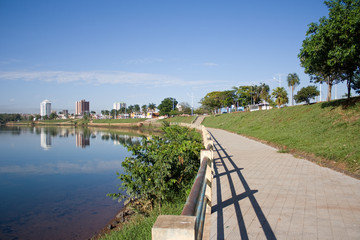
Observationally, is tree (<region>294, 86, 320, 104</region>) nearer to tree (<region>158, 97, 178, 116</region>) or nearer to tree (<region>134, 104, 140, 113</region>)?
tree (<region>158, 97, 178, 116</region>)

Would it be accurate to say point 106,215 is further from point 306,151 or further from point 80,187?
point 306,151

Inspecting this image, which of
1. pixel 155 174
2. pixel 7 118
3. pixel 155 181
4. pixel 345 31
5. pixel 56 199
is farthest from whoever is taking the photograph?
pixel 7 118

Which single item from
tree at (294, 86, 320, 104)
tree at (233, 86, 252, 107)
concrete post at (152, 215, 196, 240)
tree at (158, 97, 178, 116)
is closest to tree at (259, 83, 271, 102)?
tree at (233, 86, 252, 107)

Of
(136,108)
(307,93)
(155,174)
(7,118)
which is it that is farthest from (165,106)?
(7,118)

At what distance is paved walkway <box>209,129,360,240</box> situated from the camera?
402cm

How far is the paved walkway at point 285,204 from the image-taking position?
4016mm

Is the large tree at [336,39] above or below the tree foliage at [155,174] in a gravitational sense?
above

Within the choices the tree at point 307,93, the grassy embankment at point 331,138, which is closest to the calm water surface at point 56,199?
the grassy embankment at point 331,138

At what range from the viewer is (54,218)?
9.95 meters

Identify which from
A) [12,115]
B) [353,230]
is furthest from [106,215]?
[12,115]

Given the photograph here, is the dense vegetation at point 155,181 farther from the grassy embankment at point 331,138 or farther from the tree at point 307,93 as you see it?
the tree at point 307,93

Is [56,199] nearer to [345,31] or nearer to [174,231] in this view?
[174,231]

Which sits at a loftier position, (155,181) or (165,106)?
(165,106)

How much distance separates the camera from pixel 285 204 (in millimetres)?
5270
